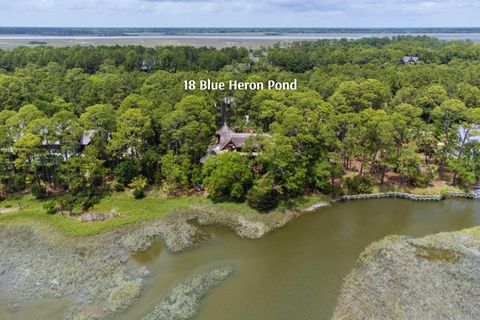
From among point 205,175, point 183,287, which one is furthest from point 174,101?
point 183,287

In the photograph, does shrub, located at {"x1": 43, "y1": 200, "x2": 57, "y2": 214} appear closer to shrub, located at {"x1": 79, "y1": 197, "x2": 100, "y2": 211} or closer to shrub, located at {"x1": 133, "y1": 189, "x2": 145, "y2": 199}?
shrub, located at {"x1": 79, "y1": 197, "x2": 100, "y2": 211}

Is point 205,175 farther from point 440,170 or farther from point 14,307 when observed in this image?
point 440,170

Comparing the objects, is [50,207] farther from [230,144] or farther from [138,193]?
[230,144]

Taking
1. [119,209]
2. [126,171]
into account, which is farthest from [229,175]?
[126,171]

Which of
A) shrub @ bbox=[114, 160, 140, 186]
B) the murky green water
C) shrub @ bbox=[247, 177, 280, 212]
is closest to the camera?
the murky green water

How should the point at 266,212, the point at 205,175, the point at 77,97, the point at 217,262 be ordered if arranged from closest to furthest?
the point at 217,262 → the point at 266,212 → the point at 205,175 → the point at 77,97

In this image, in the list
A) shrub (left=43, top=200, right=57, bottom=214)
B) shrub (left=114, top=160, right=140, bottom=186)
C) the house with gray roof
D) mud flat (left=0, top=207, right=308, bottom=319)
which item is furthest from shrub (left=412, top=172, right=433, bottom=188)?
shrub (left=43, top=200, right=57, bottom=214)

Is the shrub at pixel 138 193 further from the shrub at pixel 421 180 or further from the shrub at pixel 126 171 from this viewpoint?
the shrub at pixel 421 180
